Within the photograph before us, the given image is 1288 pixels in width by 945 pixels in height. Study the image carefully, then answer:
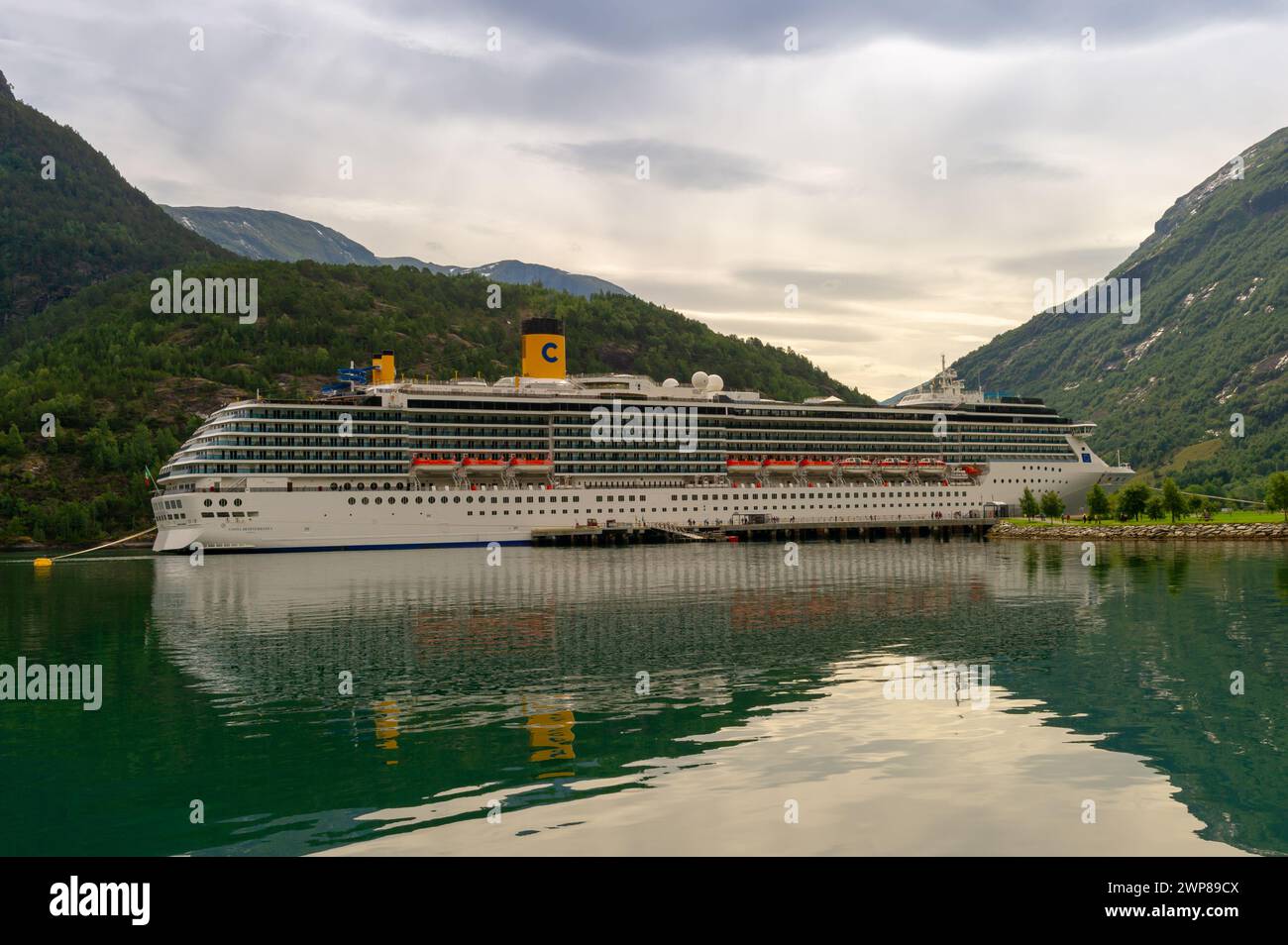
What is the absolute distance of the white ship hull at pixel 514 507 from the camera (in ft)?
338

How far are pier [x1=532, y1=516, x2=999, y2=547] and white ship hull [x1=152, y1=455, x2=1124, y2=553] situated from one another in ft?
6.77

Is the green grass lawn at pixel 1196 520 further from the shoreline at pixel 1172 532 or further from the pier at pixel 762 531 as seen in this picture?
the pier at pixel 762 531

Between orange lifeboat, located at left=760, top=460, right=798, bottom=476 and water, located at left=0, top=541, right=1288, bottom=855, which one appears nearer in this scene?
water, located at left=0, top=541, right=1288, bottom=855

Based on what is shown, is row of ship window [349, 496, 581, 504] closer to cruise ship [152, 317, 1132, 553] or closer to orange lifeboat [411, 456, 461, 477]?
cruise ship [152, 317, 1132, 553]

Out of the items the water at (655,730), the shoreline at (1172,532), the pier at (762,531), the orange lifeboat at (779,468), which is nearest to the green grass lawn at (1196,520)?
the shoreline at (1172,532)

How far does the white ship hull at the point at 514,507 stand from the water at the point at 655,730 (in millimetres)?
51354

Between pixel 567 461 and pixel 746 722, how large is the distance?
10206 centimetres

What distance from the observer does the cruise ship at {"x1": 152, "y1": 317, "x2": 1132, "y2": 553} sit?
4193 inches

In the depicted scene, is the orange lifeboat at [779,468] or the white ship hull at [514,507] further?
the orange lifeboat at [779,468]

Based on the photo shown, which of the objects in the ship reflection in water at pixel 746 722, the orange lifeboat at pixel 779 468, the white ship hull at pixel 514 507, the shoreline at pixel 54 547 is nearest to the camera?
the ship reflection in water at pixel 746 722

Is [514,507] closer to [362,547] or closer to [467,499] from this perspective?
[467,499]

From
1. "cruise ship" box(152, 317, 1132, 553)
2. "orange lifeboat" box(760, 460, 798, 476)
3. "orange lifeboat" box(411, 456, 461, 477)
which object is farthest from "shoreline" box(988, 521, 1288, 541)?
"orange lifeboat" box(411, 456, 461, 477)
